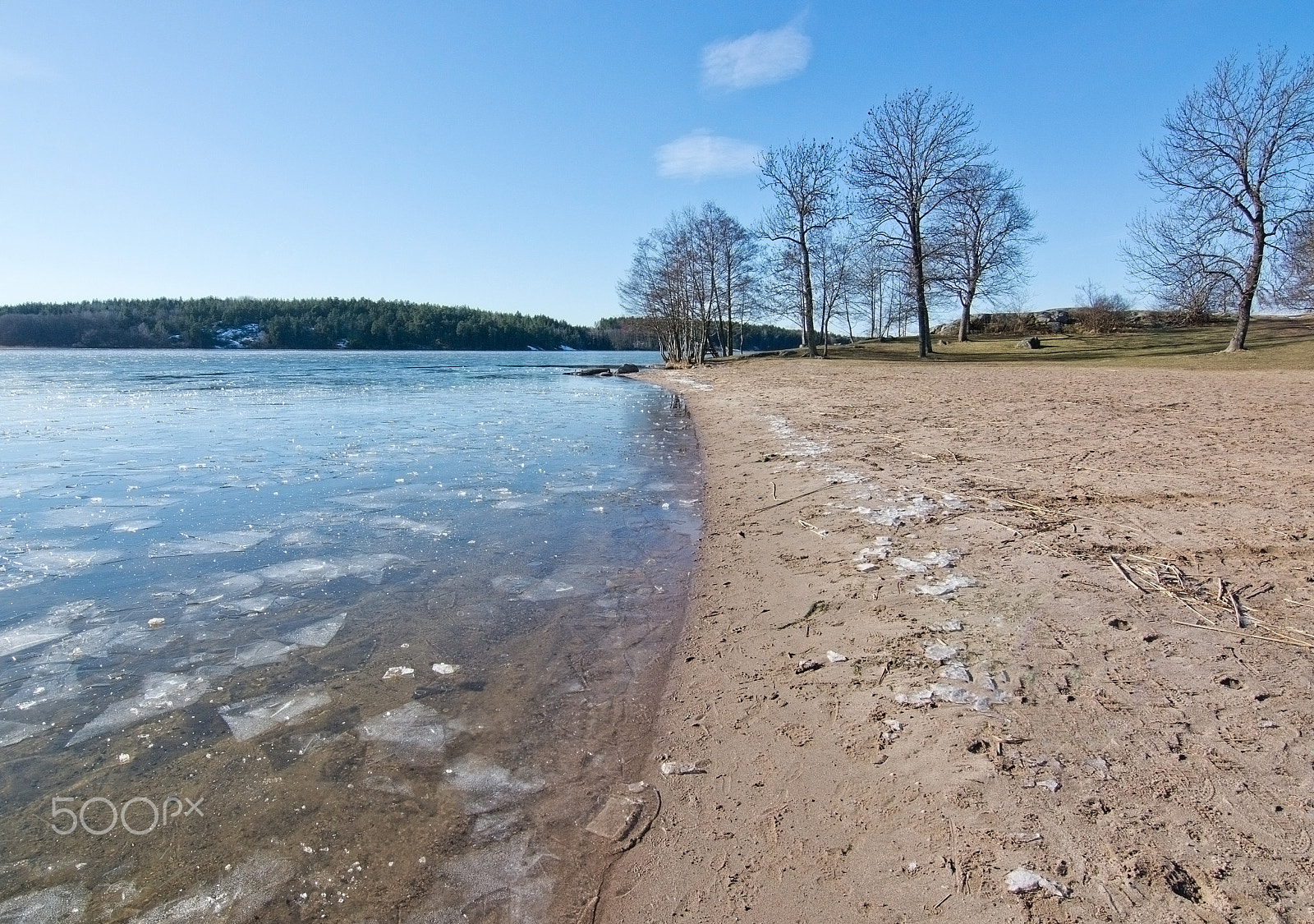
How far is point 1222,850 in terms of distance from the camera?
6.46 feet

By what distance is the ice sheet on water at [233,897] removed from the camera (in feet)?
6.85

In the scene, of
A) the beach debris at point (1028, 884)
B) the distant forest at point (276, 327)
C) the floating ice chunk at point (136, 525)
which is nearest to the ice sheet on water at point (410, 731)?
the beach debris at point (1028, 884)

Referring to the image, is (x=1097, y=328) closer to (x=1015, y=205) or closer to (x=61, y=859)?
(x=1015, y=205)

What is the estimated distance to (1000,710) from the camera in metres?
2.85

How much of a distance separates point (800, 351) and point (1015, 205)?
14642mm

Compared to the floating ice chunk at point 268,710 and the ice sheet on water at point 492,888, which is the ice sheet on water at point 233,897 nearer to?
the ice sheet on water at point 492,888

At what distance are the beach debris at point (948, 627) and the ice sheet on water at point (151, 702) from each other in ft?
13.1

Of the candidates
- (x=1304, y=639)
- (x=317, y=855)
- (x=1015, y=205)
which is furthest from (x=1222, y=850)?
(x=1015, y=205)

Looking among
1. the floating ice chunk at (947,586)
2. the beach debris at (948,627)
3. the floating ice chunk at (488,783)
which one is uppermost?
the floating ice chunk at (947,586)

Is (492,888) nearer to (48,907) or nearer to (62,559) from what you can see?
(48,907)

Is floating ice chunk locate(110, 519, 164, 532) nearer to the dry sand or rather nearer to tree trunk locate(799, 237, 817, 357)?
the dry sand

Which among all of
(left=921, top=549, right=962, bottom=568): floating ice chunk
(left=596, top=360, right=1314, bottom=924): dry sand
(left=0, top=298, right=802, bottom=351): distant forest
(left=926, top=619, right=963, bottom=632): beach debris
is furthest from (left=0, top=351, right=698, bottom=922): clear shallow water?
(left=0, top=298, right=802, bottom=351): distant forest

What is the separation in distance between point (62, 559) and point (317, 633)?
3.09 m

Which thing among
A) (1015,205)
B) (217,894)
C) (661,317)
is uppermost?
(1015,205)
